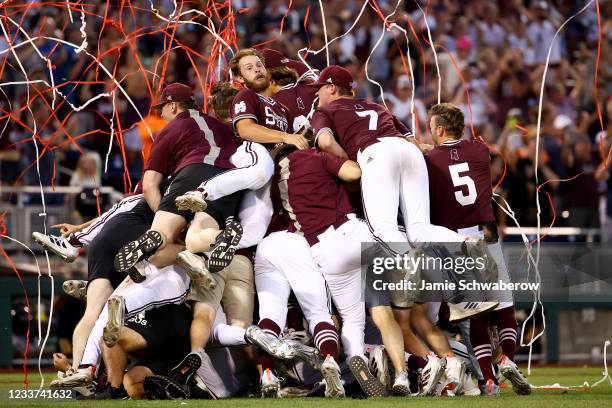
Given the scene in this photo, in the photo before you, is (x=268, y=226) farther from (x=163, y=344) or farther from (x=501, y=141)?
(x=501, y=141)

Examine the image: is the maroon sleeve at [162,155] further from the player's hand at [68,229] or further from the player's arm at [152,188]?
Answer: the player's hand at [68,229]

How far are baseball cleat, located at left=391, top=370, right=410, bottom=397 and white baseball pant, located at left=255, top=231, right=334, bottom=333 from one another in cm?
64

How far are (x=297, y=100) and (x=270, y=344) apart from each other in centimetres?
238

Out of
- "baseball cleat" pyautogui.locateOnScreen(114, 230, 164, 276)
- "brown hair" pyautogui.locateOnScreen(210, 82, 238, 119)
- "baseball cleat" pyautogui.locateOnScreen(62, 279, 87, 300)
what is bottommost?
"baseball cleat" pyautogui.locateOnScreen(62, 279, 87, 300)

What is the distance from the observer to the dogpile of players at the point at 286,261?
7770 mm

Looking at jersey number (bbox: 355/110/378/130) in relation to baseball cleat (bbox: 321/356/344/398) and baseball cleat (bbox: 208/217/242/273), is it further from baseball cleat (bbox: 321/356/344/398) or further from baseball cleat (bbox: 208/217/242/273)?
baseball cleat (bbox: 321/356/344/398)

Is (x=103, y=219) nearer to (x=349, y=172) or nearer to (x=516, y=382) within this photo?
(x=349, y=172)

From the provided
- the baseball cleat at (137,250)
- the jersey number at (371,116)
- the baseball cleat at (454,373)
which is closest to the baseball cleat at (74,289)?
the baseball cleat at (137,250)

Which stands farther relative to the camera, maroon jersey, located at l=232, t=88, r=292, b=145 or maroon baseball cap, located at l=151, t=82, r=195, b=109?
maroon baseball cap, located at l=151, t=82, r=195, b=109

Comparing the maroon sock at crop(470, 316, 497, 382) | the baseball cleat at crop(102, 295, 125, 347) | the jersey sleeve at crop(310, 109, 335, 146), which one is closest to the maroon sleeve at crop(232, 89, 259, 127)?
the jersey sleeve at crop(310, 109, 335, 146)

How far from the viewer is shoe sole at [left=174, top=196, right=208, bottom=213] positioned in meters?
7.79

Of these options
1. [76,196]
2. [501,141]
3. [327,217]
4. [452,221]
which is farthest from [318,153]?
[501,141]

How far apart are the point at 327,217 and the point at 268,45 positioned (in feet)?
23.4

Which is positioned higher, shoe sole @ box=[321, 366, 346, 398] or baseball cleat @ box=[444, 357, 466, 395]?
shoe sole @ box=[321, 366, 346, 398]
